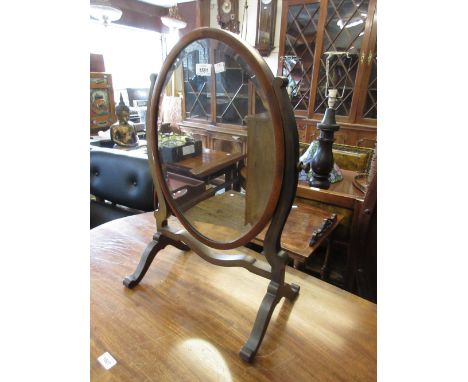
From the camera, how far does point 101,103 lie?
2.30 metres

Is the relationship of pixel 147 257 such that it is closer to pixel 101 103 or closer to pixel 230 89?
pixel 230 89

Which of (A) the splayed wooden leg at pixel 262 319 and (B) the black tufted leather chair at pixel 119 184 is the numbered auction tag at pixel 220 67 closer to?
(A) the splayed wooden leg at pixel 262 319

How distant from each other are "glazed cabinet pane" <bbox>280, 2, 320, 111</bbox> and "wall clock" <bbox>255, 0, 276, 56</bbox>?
27 cm

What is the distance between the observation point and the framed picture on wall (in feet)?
7.27

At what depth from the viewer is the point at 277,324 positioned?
56cm

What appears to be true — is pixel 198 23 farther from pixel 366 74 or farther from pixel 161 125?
pixel 161 125

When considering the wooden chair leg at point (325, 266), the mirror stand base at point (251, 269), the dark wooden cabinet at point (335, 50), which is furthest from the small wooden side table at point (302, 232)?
the dark wooden cabinet at point (335, 50)

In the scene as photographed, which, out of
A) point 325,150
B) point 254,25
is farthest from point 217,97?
point 254,25

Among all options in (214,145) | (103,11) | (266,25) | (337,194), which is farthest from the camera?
(266,25)

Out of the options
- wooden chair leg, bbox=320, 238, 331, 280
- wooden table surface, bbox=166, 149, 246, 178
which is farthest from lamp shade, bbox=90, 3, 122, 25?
wooden chair leg, bbox=320, 238, 331, 280

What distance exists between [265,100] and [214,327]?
427mm

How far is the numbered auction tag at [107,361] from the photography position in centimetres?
46

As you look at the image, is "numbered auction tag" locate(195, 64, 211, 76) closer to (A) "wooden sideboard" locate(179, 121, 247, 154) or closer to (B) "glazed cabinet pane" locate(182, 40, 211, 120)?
(B) "glazed cabinet pane" locate(182, 40, 211, 120)
